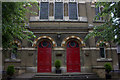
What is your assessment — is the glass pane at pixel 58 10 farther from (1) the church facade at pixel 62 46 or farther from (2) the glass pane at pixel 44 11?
(2) the glass pane at pixel 44 11

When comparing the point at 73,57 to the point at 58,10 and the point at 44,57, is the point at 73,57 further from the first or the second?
the point at 58,10

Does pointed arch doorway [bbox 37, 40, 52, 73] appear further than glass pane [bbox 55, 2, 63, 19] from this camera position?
No

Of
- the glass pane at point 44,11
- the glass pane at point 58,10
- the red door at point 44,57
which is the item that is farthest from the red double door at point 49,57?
the glass pane at point 58,10

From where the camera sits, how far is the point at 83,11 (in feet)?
36.9

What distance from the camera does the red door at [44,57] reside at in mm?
10336

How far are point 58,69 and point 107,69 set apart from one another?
146 inches

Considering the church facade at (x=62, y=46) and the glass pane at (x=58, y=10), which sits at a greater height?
the glass pane at (x=58, y=10)

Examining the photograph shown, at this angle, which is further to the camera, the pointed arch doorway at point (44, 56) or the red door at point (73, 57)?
the red door at point (73, 57)

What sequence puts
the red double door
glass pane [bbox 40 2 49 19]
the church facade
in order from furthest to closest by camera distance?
glass pane [bbox 40 2 49 19]
the red double door
the church facade

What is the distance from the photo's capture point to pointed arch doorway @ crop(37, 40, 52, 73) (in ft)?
33.9

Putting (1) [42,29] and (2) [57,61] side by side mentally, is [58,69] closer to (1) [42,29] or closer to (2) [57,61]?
(2) [57,61]

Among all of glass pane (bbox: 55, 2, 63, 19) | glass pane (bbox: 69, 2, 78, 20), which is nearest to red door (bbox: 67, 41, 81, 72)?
glass pane (bbox: 69, 2, 78, 20)

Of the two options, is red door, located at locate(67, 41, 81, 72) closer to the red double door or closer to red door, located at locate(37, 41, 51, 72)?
the red double door

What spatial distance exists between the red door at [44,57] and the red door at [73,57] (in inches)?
66.8
